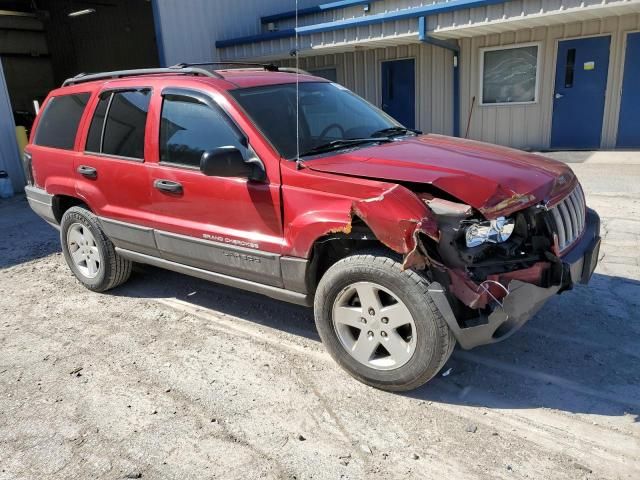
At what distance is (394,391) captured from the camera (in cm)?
314

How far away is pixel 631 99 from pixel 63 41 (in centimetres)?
1998

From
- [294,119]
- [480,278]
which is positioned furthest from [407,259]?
[294,119]

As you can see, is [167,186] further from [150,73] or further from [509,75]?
[509,75]

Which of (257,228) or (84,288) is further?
(84,288)

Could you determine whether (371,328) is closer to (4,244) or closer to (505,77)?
(4,244)

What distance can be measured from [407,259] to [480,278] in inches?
16.1

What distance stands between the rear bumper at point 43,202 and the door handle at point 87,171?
0.66 metres

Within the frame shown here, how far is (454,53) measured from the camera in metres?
12.4

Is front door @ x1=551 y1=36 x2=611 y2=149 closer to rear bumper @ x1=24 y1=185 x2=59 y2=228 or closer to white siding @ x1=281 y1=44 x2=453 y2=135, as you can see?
white siding @ x1=281 y1=44 x2=453 y2=135

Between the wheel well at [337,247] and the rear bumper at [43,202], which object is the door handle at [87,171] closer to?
the rear bumper at [43,202]

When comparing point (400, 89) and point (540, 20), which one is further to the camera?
point (400, 89)

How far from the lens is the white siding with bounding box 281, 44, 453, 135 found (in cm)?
1283

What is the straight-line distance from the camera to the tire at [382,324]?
284 centimetres

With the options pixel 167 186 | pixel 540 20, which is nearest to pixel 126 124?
pixel 167 186
